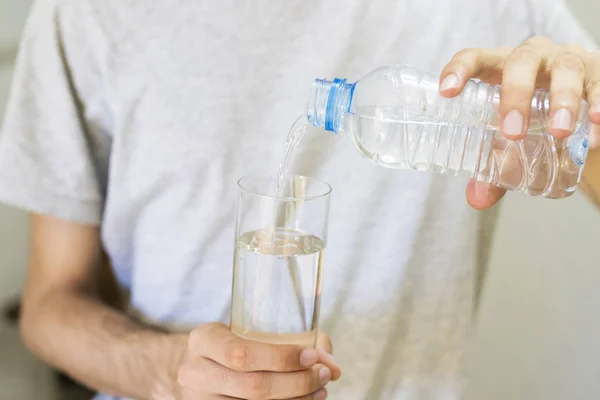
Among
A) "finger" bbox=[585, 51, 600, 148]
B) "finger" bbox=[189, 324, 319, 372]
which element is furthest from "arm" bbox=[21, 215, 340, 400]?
"finger" bbox=[585, 51, 600, 148]

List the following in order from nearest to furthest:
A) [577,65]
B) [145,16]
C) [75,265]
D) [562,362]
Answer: [577,65] → [145,16] → [75,265] → [562,362]

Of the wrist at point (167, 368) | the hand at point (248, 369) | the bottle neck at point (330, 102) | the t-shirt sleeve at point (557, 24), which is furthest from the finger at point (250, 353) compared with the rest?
the t-shirt sleeve at point (557, 24)

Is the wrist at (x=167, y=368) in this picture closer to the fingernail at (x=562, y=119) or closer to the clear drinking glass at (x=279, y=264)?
the clear drinking glass at (x=279, y=264)

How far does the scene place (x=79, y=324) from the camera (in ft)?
2.79

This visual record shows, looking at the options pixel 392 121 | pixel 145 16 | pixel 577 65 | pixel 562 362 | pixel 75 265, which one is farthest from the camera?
pixel 562 362

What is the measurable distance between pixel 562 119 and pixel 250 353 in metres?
0.36

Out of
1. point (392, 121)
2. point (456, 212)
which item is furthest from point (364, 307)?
point (392, 121)

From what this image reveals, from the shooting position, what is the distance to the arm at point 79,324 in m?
0.80

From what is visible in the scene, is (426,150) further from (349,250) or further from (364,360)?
(364,360)

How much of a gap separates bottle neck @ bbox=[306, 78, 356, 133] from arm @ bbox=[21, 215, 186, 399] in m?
0.36

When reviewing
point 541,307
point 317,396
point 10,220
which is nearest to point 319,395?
point 317,396

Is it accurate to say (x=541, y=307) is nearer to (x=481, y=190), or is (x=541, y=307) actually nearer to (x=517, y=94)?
(x=481, y=190)

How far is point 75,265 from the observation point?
90 cm

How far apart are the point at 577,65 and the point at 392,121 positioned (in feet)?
0.64
